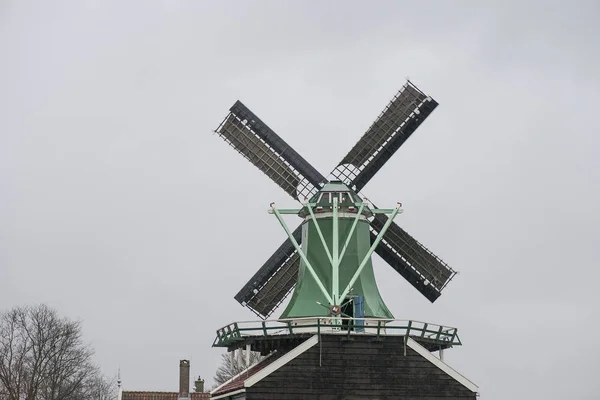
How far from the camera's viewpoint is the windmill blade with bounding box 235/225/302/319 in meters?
31.6

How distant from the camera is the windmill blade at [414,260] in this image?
30.6 metres

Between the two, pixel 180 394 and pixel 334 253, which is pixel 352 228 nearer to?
pixel 334 253

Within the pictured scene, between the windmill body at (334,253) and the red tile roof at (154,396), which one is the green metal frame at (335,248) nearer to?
the windmill body at (334,253)

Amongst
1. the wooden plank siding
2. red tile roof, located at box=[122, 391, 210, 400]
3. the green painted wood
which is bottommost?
the wooden plank siding

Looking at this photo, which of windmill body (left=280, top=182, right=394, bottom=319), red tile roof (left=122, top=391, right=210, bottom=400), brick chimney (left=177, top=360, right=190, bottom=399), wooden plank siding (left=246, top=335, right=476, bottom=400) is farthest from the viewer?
red tile roof (left=122, top=391, right=210, bottom=400)

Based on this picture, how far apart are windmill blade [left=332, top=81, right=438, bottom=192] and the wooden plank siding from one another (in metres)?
7.31

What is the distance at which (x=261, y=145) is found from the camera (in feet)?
103

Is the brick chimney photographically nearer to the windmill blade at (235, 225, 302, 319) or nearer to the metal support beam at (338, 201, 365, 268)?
the windmill blade at (235, 225, 302, 319)

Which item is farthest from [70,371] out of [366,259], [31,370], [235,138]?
[366,259]

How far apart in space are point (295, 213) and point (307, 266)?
226 centimetres

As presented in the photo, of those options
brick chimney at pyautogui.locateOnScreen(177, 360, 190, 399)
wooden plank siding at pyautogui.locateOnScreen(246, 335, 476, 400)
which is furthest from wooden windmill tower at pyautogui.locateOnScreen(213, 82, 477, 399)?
brick chimney at pyautogui.locateOnScreen(177, 360, 190, 399)

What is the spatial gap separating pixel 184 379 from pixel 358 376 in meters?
14.8

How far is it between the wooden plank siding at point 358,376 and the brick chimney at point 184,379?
13717mm

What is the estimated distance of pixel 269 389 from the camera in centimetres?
2448
